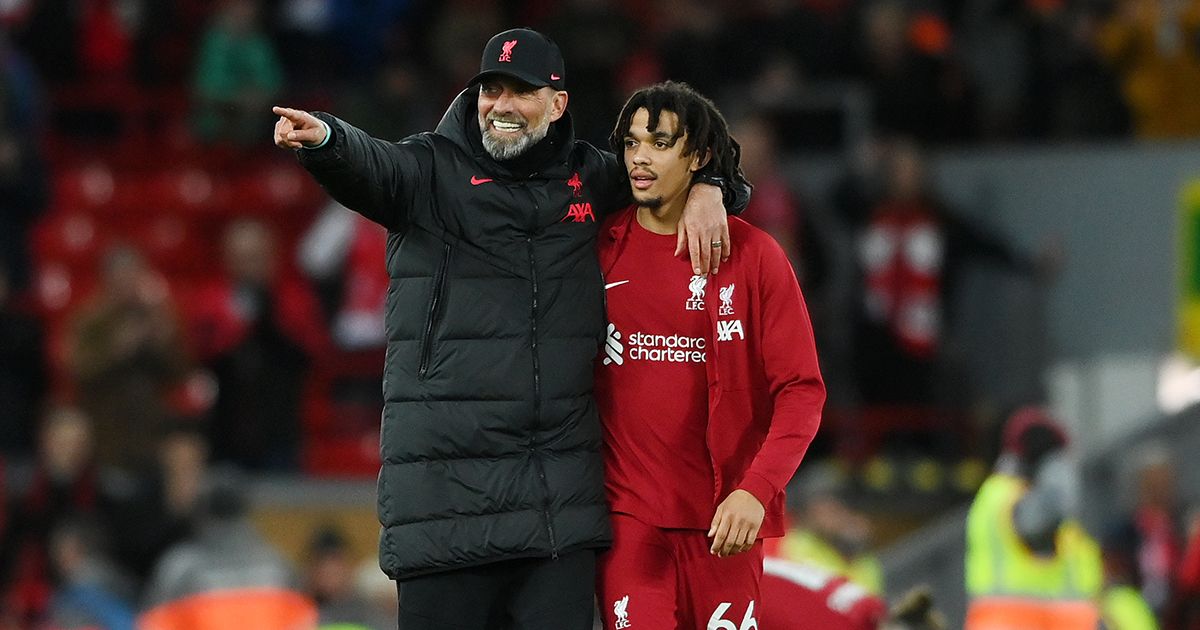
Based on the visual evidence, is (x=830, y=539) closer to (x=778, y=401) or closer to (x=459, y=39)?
(x=459, y=39)

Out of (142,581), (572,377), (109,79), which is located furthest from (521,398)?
(109,79)

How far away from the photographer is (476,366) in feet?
18.2

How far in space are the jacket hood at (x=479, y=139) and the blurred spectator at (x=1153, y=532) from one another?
7.27 meters

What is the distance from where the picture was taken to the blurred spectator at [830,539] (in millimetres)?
10977

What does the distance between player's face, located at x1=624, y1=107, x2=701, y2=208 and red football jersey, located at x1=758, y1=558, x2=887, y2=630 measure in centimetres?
128

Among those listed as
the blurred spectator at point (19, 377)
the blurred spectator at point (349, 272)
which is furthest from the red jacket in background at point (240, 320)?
the blurred spectator at point (19, 377)

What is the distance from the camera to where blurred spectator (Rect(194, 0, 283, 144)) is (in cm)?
1440

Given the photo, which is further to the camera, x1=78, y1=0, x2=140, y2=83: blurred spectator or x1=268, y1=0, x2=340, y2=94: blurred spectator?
x1=268, y1=0, x2=340, y2=94: blurred spectator

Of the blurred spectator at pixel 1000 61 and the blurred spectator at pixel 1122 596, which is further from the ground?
the blurred spectator at pixel 1000 61

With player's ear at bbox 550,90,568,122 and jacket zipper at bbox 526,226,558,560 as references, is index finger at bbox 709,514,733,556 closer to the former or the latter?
jacket zipper at bbox 526,226,558,560

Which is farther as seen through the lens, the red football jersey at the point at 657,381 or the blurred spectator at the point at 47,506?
the blurred spectator at the point at 47,506

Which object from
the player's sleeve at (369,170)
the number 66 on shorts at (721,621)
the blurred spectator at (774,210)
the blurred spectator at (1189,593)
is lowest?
the number 66 on shorts at (721,621)

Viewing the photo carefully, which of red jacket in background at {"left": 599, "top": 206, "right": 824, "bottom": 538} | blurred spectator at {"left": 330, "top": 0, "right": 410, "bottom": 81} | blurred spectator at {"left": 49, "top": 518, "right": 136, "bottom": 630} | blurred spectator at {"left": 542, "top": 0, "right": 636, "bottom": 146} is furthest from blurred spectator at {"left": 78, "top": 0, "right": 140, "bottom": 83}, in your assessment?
red jacket in background at {"left": 599, "top": 206, "right": 824, "bottom": 538}

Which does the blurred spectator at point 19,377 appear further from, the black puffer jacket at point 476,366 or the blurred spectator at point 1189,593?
the black puffer jacket at point 476,366
